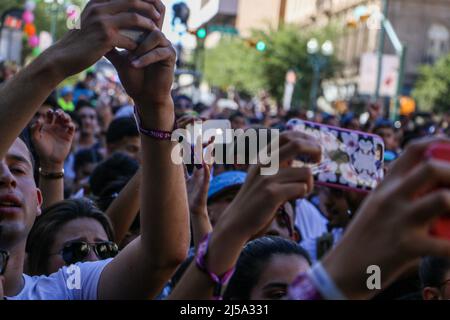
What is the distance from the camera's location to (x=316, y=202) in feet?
25.8

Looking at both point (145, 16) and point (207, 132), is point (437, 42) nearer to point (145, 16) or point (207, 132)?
point (207, 132)

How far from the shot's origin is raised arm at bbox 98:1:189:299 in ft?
8.00

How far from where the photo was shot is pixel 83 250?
3.64 meters

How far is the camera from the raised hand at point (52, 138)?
3918 mm

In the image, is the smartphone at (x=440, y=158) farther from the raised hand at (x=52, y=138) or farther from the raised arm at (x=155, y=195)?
the raised hand at (x=52, y=138)

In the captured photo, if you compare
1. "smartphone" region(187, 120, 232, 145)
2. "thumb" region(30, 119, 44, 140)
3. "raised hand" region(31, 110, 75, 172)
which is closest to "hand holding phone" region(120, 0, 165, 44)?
"smartphone" region(187, 120, 232, 145)

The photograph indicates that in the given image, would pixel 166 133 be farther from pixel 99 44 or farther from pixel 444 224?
pixel 444 224

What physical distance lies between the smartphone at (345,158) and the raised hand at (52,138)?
1659mm

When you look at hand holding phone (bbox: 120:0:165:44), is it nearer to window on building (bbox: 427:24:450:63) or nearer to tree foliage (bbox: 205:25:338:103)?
tree foliage (bbox: 205:25:338:103)

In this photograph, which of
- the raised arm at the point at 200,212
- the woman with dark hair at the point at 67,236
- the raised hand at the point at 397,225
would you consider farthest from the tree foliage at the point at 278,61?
the raised hand at the point at 397,225

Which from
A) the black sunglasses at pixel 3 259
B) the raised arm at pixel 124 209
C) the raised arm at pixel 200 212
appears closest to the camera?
the black sunglasses at pixel 3 259

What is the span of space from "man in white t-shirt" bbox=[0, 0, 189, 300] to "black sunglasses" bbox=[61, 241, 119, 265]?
1.24ft

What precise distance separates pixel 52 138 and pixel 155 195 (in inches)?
58.7
